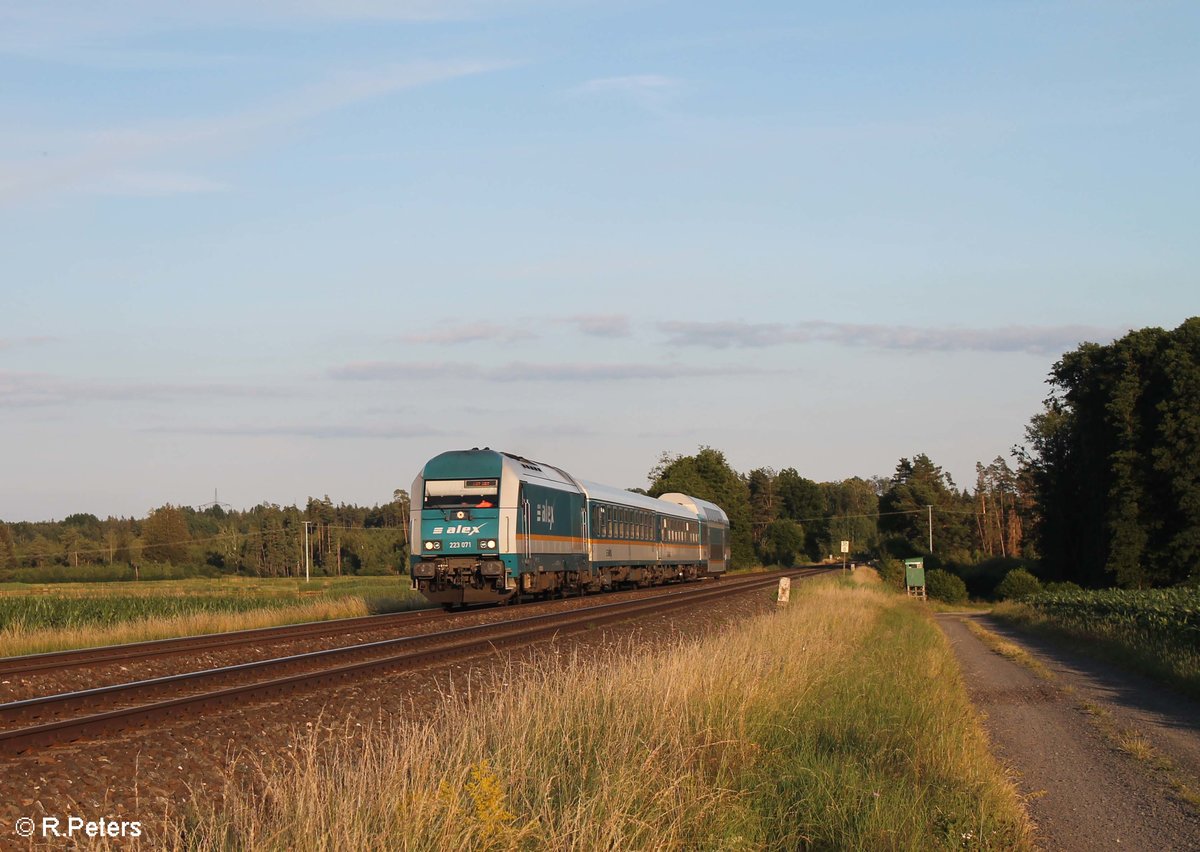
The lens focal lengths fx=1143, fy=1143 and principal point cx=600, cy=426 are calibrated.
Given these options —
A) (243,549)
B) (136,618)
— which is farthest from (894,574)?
(243,549)

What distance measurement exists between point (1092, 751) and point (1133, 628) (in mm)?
17360

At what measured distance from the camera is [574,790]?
693 centimetres

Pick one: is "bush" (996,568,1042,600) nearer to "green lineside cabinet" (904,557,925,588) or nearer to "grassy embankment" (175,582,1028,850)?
"green lineside cabinet" (904,557,925,588)

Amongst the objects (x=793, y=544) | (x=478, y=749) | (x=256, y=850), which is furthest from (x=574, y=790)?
(x=793, y=544)

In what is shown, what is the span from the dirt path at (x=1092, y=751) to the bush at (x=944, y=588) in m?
40.7

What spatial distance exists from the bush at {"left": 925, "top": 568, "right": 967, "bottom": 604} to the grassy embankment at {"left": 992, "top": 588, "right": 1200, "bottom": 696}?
16360mm

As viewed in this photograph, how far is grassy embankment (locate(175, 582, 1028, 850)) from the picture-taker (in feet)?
19.0

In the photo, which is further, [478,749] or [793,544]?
[793,544]

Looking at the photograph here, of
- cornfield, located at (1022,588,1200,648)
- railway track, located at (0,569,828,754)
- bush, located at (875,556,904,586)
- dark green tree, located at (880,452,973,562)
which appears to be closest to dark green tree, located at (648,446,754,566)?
dark green tree, located at (880,452,973,562)

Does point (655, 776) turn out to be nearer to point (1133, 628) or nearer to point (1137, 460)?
point (1133, 628)

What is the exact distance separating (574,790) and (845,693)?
6242 mm

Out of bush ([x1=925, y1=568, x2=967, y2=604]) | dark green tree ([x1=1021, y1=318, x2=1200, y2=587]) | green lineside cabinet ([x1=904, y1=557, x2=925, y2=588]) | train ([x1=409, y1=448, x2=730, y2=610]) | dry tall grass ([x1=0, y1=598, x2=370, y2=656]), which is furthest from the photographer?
bush ([x1=925, y1=568, x2=967, y2=604])

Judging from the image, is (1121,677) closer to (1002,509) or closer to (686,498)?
(686,498)

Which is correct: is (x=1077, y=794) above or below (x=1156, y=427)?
below
